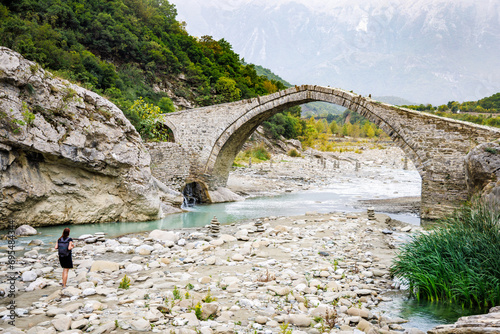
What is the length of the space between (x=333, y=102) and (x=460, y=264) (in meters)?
10.6

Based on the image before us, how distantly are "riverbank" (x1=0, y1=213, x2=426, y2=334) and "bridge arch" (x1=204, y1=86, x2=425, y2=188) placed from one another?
693cm

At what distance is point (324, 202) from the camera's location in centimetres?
1492

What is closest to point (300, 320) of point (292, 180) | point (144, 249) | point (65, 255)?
point (65, 255)

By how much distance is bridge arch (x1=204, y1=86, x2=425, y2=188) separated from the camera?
13.4 meters

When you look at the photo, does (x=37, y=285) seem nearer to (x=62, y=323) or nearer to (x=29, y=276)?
(x=29, y=276)

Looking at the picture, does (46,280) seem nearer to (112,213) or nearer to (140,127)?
(112,213)

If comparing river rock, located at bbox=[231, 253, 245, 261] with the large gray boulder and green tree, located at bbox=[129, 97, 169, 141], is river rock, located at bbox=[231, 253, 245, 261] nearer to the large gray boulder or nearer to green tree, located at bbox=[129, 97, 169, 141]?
the large gray boulder

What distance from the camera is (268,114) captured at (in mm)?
16031

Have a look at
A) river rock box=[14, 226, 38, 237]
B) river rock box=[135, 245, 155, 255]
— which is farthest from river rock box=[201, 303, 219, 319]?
river rock box=[14, 226, 38, 237]

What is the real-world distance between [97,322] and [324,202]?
12328mm

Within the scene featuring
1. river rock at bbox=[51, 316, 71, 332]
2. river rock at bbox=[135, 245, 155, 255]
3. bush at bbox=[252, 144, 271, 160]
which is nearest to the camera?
river rock at bbox=[51, 316, 71, 332]

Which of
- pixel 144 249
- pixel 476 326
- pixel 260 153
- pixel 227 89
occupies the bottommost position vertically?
pixel 144 249

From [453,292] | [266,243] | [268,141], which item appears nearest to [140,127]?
[266,243]

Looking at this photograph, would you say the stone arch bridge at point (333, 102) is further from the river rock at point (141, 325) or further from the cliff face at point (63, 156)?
the river rock at point (141, 325)
